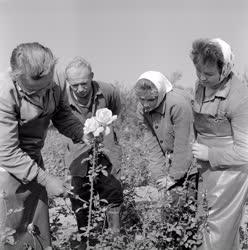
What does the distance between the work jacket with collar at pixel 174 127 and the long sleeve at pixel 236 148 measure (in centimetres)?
31

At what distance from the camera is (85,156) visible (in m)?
3.98

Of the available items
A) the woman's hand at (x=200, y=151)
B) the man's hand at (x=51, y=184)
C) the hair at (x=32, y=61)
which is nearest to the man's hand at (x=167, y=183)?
the woman's hand at (x=200, y=151)

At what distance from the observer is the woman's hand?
3.25 m

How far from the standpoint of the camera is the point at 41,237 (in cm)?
319

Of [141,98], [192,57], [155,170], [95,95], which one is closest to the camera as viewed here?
[192,57]

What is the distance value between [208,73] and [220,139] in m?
0.46

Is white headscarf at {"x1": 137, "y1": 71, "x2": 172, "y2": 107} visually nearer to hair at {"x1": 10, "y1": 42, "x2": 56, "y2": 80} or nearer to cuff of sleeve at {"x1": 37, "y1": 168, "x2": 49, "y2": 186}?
hair at {"x1": 10, "y1": 42, "x2": 56, "y2": 80}

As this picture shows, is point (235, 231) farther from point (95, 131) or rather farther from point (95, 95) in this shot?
point (95, 95)

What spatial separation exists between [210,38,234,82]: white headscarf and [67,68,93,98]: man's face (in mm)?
1170

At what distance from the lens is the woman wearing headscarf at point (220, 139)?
9.99 ft

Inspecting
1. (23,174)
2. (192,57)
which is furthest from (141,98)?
(23,174)

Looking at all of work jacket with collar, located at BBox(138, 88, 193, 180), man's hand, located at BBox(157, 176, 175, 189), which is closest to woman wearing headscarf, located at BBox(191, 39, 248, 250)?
work jacket with collar, located at BBox(138, 88, 193, 180)

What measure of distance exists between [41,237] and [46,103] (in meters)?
0.87

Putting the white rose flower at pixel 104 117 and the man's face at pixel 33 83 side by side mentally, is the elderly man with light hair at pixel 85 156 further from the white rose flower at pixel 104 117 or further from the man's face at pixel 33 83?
the man's face at pixel 33 83
